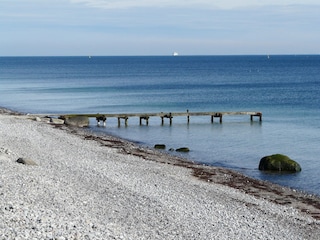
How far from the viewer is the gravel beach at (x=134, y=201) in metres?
15.8

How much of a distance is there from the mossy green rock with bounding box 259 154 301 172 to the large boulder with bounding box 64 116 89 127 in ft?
68.9

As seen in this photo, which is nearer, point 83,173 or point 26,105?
point 83,173

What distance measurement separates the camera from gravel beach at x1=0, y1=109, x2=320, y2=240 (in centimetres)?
1581

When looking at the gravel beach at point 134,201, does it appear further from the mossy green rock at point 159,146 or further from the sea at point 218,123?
the mossy green rock at point 159,146

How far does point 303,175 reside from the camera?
2925 centimetres

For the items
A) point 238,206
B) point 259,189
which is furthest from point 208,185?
point 238,206

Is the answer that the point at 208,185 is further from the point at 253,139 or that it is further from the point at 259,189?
the point at 253,139

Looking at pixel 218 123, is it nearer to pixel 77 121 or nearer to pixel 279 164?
pixel 77 121

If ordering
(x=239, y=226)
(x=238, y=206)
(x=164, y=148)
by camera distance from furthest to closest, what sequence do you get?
1. (x=164, y=148)
2. (x=238, y=206)
3. (x=239, y=226)

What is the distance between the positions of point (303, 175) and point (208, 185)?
6.78 meters

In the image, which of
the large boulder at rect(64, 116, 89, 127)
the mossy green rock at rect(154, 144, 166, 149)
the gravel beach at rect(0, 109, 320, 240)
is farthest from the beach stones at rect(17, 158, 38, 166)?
the large boulder at rect(64, 116, 89, 127)

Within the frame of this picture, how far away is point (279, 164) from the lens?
30094 millimetres

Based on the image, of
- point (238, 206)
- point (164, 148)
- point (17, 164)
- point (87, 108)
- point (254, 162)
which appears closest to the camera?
point (238, 206)

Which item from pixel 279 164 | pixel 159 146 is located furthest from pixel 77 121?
pixel 279 164
